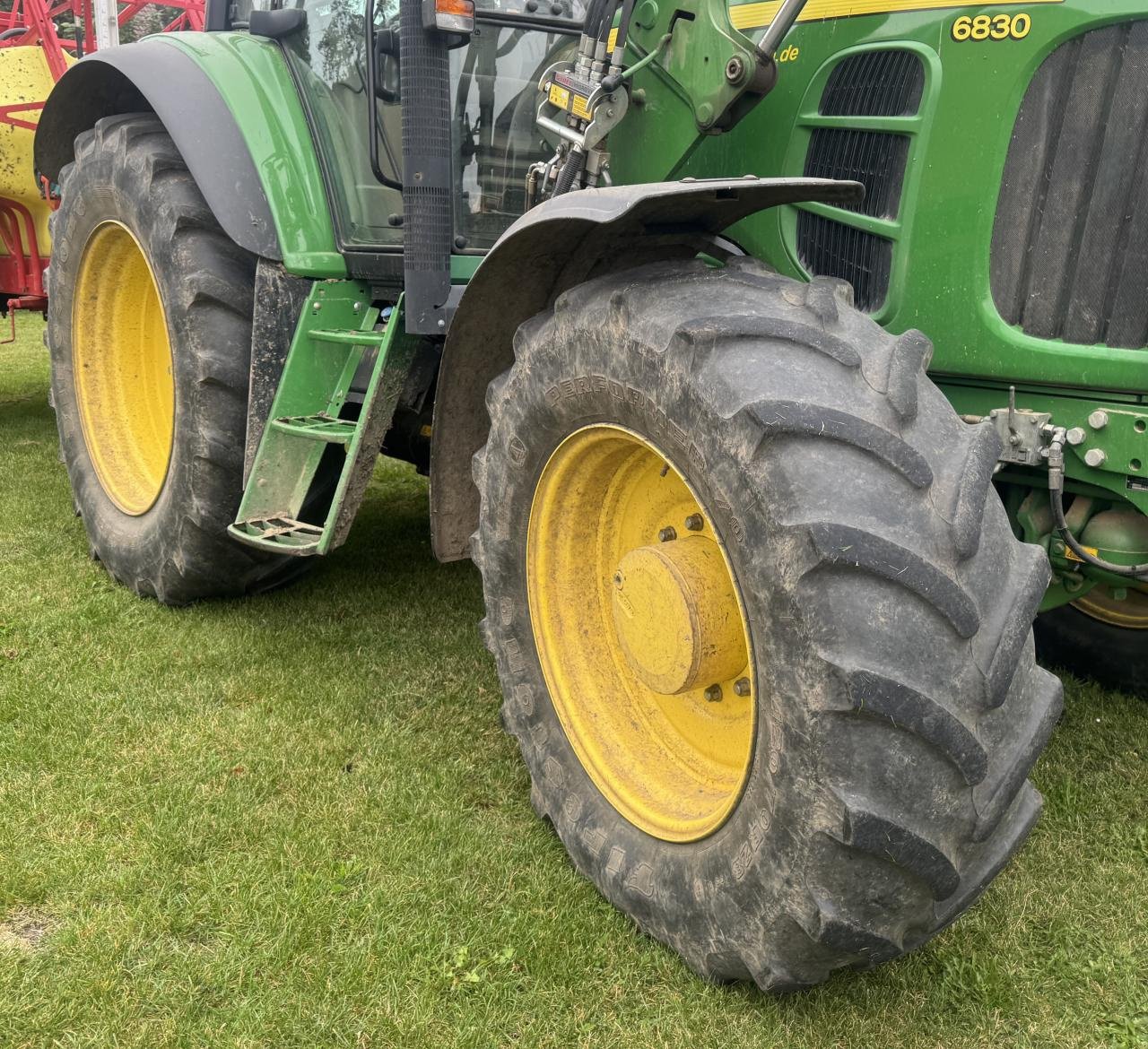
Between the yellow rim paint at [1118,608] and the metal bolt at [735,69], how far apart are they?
1816 millimetres

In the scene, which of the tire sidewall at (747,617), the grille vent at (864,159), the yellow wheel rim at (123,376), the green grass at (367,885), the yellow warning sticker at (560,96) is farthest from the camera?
the yellow wheel rim at (123,376)

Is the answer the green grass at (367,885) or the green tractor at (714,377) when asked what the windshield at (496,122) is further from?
the green grass at (367,885)

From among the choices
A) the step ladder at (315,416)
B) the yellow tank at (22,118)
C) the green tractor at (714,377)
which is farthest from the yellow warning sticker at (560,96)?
the yellow tank at (22,118)

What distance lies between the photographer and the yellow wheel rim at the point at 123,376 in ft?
13.0

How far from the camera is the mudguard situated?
6.62 feet

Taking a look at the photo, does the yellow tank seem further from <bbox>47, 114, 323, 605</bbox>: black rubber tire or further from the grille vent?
the grille vent

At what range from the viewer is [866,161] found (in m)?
2.31

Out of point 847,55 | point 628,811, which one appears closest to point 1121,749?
point 628,811

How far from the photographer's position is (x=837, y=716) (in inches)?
66.8

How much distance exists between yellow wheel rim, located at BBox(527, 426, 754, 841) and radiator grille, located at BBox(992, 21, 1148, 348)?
2.57 ft

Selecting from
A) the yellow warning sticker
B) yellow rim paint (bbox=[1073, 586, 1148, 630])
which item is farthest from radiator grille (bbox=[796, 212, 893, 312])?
yellow rim paint (bbox=[1073, 586, 1148, 630])

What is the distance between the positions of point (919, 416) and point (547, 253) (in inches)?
37.6

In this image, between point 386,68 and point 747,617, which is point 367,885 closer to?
point 747,617

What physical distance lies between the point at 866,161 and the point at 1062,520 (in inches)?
33.2
